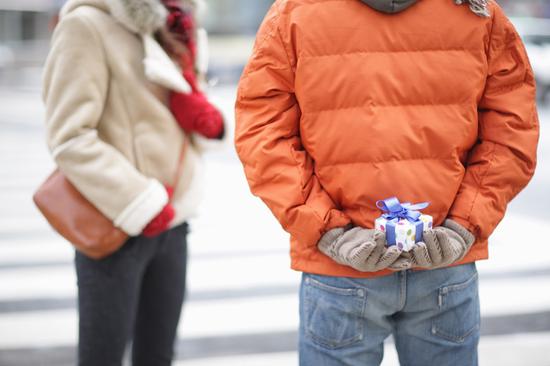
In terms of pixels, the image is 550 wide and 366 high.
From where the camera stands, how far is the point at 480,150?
93.6 inches

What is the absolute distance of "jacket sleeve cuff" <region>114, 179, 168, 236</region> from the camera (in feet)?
9.36

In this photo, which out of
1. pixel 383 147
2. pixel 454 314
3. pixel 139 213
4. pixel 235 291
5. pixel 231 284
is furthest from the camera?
pixel 231 284

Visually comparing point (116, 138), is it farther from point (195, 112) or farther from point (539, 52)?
point (539, 52)

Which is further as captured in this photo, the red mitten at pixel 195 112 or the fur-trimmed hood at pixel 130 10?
the red mitten at pixel 195 112

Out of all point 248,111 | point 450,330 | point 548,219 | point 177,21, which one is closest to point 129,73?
point 177,21

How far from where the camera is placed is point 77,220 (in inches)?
113

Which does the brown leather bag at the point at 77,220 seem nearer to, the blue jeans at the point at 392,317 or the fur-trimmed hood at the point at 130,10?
the fur-trimmed hood at the point at 130,10

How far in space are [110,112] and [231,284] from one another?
3210 millimetres

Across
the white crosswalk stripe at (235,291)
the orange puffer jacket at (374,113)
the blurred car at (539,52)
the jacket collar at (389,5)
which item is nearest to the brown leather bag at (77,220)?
the orange puffer jacket at (374,113)

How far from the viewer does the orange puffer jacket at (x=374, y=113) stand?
2.24 m

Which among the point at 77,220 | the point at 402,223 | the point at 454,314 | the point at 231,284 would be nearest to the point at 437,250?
the point at 402,223

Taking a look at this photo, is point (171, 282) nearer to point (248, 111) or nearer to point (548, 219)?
point (248, 111)

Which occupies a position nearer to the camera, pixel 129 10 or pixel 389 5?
pixel 389 5

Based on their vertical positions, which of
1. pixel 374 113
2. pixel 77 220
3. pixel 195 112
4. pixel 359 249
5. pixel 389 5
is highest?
pixel 389 5
